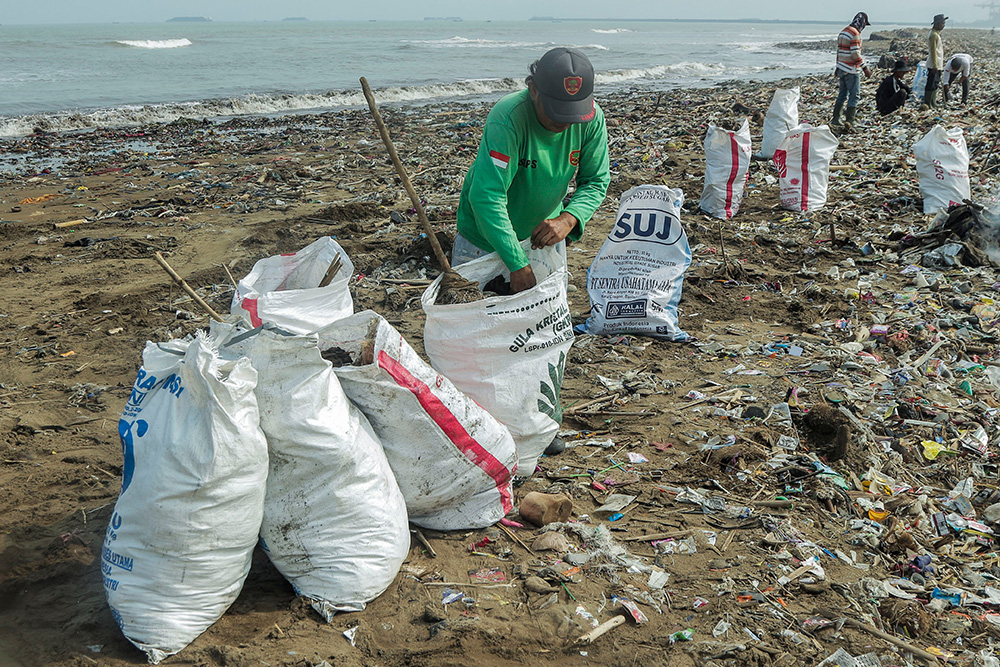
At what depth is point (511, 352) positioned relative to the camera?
105 inches

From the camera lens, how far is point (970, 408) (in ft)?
11.5

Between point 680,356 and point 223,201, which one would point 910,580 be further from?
point 223,201

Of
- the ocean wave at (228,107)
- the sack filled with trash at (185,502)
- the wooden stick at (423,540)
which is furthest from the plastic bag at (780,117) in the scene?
the ocean wave at (228,107)

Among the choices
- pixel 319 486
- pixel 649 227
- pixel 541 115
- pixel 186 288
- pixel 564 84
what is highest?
pixel 564 84

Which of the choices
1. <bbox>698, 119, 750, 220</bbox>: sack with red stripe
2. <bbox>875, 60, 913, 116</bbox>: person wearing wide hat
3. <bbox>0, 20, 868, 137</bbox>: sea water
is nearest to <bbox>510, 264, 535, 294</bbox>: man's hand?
<bbox>698, 119, 750, 220</bbox>: sack with red stripe

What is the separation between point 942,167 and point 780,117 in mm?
2529

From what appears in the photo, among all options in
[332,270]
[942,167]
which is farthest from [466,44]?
[332,270]

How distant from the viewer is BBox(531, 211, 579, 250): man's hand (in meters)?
3.01

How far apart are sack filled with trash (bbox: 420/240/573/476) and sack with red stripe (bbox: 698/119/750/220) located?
4.66m

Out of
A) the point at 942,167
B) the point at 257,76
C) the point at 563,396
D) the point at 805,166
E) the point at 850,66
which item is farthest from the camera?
the point at 257,76

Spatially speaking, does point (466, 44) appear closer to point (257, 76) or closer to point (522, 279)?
point (257, 76)

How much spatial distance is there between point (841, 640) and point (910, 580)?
1.56ft

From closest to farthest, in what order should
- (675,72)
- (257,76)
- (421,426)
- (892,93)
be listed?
(421,426), (892,93), (257,76), (675,72)

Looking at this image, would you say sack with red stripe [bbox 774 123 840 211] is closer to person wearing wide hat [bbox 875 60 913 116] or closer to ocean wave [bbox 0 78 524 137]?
person wearing wide hat [bbox 875 60 913 116]
